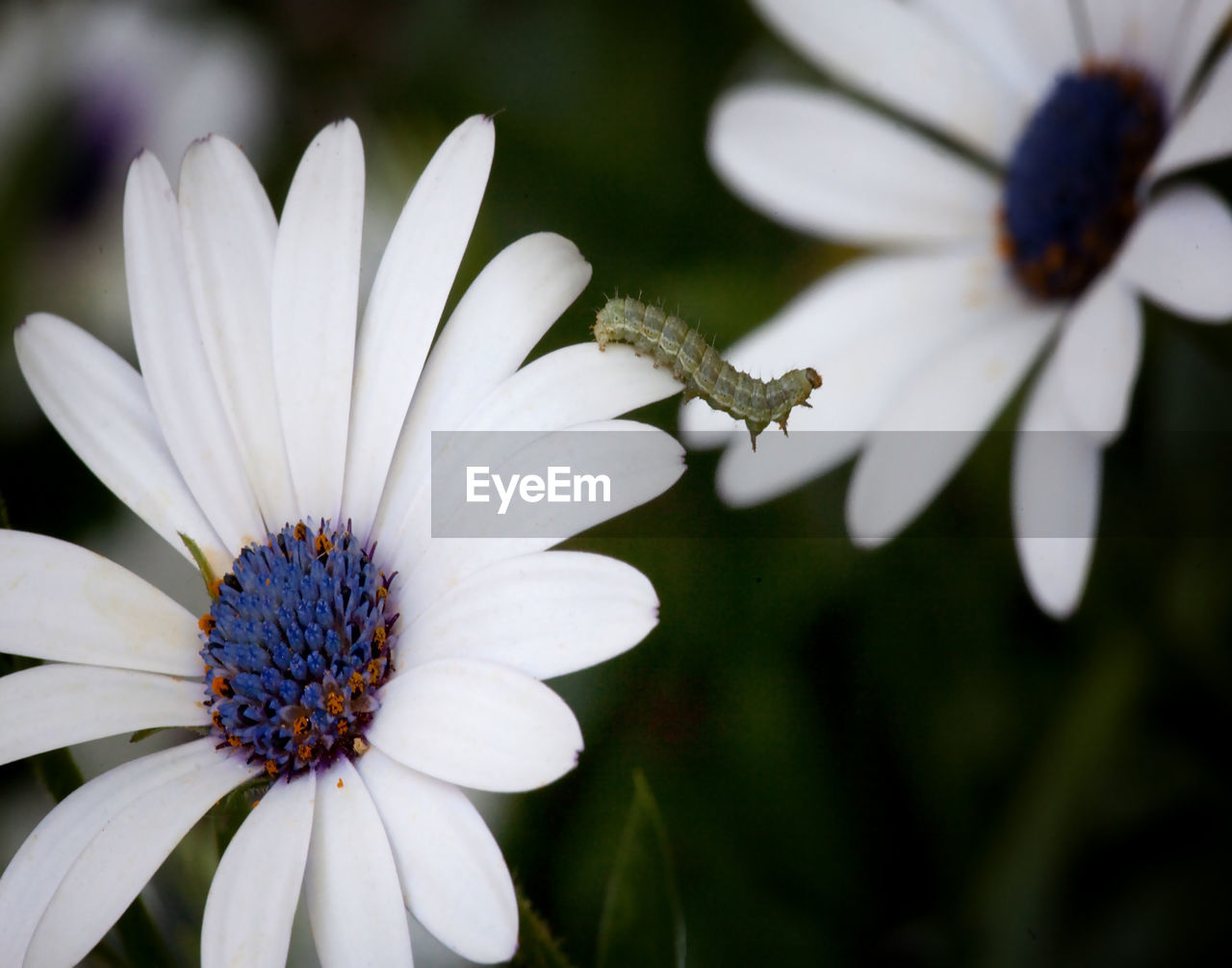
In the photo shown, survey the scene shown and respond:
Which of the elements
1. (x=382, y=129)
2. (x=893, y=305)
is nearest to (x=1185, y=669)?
(x=893, y=305)

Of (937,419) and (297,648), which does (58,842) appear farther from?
(937,419)

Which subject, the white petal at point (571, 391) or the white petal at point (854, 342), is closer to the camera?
the white petal at point (571, 391)

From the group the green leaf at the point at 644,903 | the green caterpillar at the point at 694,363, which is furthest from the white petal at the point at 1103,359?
the green leaf at the point at 644,903

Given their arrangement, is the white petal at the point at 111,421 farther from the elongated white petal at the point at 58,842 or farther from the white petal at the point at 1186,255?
the white petal at the point at 1186,255

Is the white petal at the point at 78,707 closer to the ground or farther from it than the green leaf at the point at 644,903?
farther from it

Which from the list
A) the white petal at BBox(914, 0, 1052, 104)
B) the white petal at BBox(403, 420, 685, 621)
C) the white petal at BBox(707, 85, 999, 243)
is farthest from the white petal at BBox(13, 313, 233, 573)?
the white petal at BBox(914, 0, 1052, 104)

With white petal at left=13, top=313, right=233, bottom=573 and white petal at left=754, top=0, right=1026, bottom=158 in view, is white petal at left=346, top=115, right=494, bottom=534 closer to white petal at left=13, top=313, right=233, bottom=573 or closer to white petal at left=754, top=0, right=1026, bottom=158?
white petal at left=13, top=313, right=233, bottom=573
